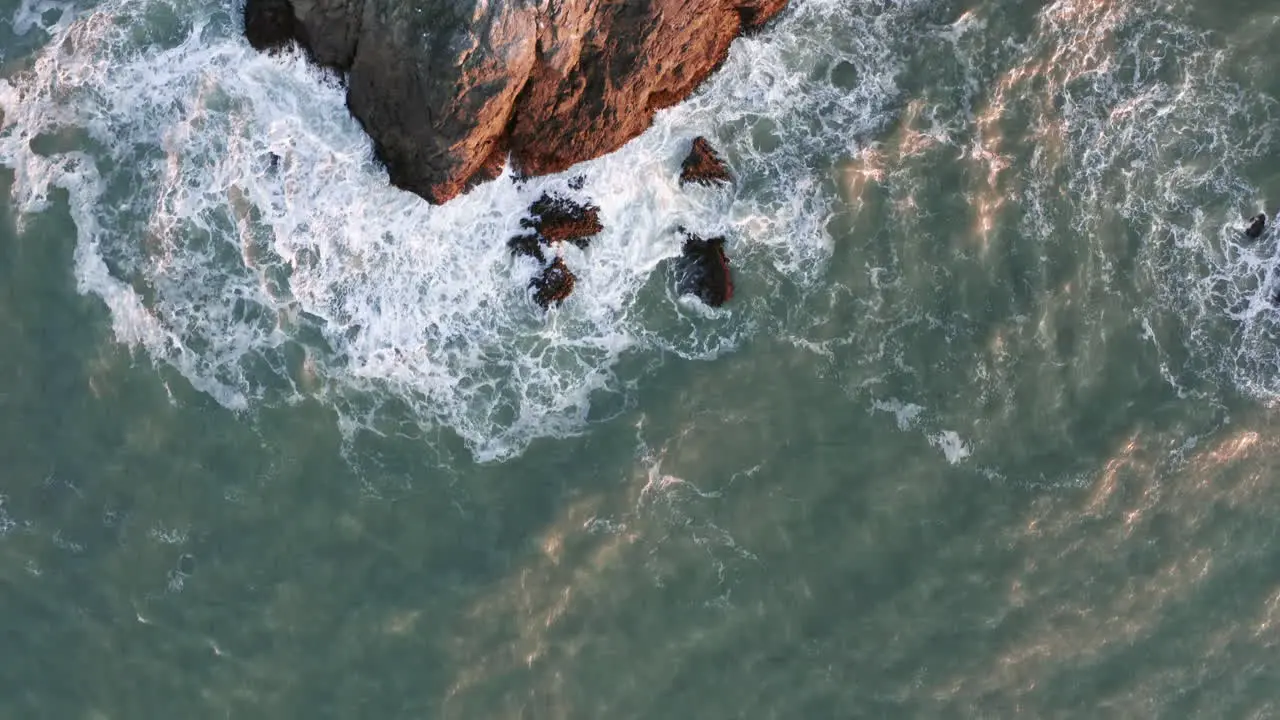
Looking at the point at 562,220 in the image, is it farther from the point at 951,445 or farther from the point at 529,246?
the point at 951,445

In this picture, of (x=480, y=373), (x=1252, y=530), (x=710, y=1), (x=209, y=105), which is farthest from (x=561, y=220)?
(x=1252, y=530)

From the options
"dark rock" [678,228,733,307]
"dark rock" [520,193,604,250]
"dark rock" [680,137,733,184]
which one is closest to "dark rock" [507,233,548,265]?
"dark rock" [520,193,604,250]

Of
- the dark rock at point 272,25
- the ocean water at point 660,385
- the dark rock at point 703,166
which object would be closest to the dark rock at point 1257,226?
the ocean water at point 660,385

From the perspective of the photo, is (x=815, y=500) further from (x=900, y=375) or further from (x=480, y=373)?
(x=480, y=373)

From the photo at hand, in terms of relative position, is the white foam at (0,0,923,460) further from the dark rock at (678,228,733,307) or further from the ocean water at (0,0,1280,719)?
the dark rock at (678,228,733,307)

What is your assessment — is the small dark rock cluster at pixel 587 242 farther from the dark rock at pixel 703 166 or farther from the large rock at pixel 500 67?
the large rock at pixel 500 67
